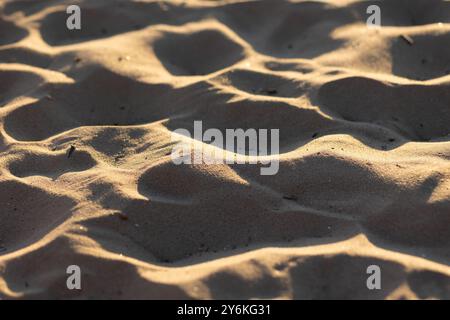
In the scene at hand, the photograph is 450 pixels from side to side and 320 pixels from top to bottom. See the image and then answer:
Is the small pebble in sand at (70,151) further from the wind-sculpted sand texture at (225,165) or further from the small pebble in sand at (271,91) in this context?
the small pebble in sand at (271,91)

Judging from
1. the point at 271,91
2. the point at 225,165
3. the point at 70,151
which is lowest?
the point at 225,165

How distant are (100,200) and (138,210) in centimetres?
14

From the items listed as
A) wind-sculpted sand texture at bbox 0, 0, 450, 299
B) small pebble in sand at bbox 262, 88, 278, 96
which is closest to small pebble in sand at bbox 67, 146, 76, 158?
wind-sculpted sand texture at bbox 0, 0, 450, 299

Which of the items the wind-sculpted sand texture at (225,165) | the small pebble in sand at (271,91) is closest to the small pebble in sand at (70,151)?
the wind-sculpted sand texture at (225,165)

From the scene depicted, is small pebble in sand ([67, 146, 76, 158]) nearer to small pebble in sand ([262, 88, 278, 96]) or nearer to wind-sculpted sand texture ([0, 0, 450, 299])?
wind-sculpted sand texture ([0, 0, 450, 299])

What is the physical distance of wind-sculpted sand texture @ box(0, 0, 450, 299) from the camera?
175 centimetres

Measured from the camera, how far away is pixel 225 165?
2086 millimetres

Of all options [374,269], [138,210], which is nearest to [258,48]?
[138,210]

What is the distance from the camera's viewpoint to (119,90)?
2639 mm

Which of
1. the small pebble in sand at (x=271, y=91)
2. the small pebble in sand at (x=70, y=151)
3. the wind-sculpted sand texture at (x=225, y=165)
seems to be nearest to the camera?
the wind-sculpted sand texture at (x=225, y=165)

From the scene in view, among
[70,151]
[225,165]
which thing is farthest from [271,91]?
[70,151]

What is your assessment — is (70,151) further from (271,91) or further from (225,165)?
(271,91)

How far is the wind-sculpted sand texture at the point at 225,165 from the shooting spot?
68.8 inches
